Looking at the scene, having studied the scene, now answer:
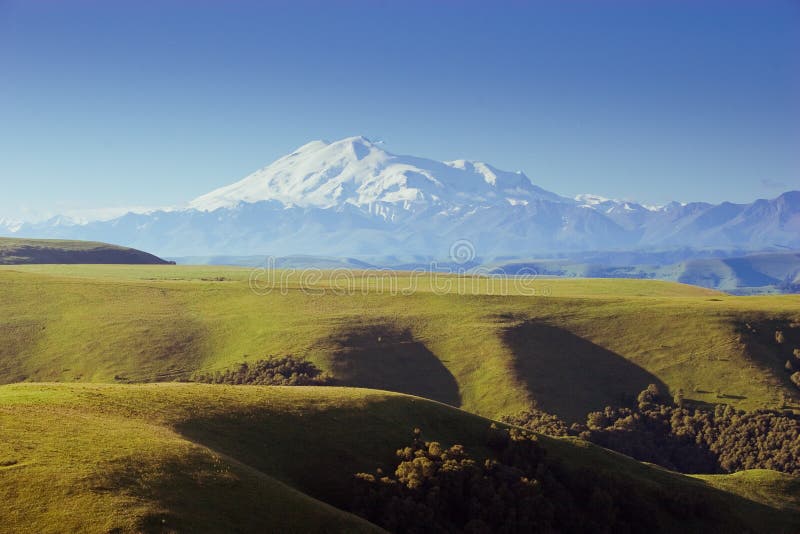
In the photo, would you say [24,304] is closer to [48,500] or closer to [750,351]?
[48,500]

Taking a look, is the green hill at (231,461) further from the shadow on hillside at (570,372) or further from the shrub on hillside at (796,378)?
the shrub on hillside at (796,378)

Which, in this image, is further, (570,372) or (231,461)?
(570,372)

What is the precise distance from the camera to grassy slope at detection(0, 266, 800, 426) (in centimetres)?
12475

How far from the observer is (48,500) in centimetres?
3366

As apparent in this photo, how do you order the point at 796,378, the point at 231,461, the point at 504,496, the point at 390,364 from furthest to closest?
the point at 390,364 → the point at 796,378 → the point at 504,496 → the point at 231,461

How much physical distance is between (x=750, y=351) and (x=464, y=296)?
60.3m

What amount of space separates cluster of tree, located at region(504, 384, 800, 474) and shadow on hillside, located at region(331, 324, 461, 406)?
60.7 ft

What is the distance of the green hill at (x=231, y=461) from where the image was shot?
34969 millimetres

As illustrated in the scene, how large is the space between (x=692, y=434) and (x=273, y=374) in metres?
68.8

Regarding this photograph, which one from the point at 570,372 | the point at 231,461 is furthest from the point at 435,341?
the point at 231,461

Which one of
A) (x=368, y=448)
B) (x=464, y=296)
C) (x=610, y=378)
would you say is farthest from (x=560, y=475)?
(x=464, y=296)

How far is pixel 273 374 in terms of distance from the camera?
121 metres

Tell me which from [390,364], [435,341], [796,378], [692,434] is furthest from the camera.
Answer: [435,341]

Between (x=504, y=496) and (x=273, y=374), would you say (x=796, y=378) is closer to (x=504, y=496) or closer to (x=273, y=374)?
(x=273, y=374)
